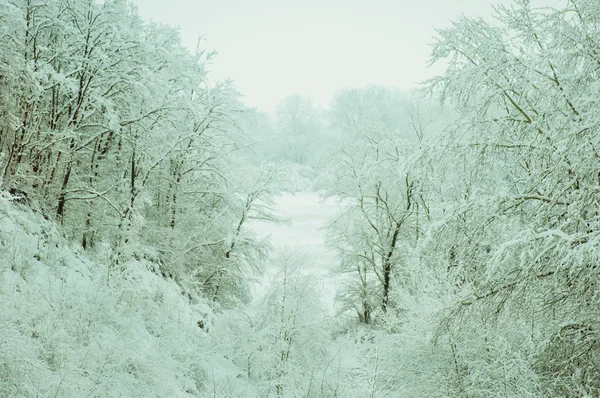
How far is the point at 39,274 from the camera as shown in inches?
205

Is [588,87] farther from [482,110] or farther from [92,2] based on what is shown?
[92,2]

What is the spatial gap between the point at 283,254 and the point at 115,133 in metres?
4.75

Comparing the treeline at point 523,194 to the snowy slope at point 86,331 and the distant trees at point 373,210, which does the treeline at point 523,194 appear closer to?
the snowy slope at point 86,331

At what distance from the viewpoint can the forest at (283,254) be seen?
388cm

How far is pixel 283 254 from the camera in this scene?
9.39 m

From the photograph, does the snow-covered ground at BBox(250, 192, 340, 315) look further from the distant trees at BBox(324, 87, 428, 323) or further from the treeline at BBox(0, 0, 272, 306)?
the treeline at BBox(0, 0, 272, 306)

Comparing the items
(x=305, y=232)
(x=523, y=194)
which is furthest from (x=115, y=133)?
(x=305, y=232)

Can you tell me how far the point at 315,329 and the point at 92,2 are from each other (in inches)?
326

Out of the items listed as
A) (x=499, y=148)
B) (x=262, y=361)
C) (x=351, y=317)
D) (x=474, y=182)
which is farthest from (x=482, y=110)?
(x=351, y=317)

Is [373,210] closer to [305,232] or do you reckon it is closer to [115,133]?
[115,133]

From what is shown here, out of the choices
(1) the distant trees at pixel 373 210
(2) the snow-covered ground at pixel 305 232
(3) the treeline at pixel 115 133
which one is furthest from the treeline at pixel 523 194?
(2) the snow-covered ground at pixel 305 232

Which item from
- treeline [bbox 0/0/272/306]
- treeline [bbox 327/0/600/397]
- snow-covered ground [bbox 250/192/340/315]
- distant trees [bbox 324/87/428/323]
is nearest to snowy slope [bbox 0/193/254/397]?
treeline [bbox 0/0/272/306]

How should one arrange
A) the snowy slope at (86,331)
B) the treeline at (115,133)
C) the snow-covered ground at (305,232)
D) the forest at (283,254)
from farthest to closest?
the snow-covered ground at (305,232), the treeline at (115,133), the forest at (283,254), the snowy slope at (86,331)

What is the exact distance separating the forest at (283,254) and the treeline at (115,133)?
0.07m
